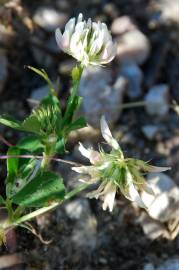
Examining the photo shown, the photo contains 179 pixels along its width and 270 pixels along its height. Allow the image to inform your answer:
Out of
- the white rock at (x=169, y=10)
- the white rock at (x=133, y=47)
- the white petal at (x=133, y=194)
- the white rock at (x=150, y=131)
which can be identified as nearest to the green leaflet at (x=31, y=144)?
the white petal at (x=133, y=194)

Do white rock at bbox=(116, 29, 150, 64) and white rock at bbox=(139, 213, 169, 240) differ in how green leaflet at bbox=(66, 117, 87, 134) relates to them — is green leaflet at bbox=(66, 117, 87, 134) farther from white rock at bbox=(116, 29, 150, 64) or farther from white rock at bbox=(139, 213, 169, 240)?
white rock at bbox=(116, 29, 150, 64)

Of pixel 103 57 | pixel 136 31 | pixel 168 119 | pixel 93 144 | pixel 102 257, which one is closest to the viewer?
pixel 103 57

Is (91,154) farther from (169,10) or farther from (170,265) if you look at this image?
(169,10)

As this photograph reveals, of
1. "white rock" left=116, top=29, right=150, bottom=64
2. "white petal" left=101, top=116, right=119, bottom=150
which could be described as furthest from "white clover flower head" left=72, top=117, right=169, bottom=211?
"white rock" left=116, top=29, right=150, bottom=64

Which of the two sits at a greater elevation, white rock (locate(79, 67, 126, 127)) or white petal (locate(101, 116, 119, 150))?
white petal (locate(101, 116, 119, 150))

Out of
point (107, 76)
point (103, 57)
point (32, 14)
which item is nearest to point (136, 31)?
point (107, 76)

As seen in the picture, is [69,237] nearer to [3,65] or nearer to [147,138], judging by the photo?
[147,138]

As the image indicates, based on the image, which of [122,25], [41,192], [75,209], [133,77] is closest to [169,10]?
[122,25]
